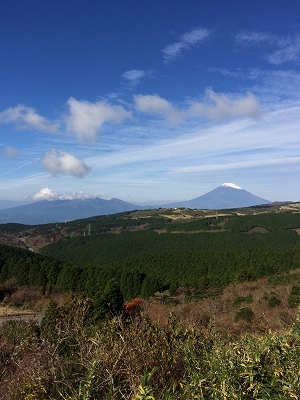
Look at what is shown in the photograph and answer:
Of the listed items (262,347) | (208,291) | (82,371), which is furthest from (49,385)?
(208,291)

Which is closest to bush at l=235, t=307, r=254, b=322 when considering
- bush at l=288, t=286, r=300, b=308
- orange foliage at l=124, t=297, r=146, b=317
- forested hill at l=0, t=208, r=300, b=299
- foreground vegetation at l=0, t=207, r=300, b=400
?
foreground vegetation at l=0, t=207, r=300, b=400

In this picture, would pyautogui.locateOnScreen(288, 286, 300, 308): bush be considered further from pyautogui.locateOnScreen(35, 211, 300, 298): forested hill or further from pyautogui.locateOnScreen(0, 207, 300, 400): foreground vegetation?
pyautogui.locateOnScreen(35, 211, 300, 298): forested hill

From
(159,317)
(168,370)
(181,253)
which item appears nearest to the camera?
(168,370)

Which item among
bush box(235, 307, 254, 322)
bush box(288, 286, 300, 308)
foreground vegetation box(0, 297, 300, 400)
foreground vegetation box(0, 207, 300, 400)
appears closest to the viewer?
foreground vegetation box(0, 297, 300, 400)

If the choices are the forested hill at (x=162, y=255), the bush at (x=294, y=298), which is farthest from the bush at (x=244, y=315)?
the forested hill at (x=162, y=255)

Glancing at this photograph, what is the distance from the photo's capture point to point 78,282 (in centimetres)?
3353

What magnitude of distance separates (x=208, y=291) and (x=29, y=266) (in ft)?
71.0

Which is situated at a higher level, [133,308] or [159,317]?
[159,317]

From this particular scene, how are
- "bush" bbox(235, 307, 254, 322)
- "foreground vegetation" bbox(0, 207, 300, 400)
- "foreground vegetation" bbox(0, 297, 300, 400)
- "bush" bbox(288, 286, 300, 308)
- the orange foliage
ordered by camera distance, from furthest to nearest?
"bush" bbox(288, 286, 300, 308) → the orange foliage → "bush" bbox(235, 307, 254, 322) → "foreground vegetation" bbox(0, 207, 300, 400) → "foreground vegetation" bbox(0, 297, 300, 400)

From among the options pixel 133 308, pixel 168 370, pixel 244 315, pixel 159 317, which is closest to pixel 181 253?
pixel 133 308

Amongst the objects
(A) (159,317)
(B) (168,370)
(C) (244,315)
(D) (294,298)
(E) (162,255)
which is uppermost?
(B) (168,370)

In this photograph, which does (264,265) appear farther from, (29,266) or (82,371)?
(82,371)

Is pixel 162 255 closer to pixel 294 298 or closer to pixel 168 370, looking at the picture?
pixel 294 298

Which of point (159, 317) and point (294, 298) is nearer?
point (159, 317)
